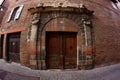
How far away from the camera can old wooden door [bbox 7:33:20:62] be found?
12688 millimetres

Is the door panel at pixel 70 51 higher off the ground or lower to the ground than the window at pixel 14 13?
lower

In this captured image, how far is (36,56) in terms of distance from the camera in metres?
10.7

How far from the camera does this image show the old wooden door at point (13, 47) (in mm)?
12688

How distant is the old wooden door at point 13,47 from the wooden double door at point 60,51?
2.84 m

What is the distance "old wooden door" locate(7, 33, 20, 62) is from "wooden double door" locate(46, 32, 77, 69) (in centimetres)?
284

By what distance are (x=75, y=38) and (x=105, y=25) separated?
2909 millimetres

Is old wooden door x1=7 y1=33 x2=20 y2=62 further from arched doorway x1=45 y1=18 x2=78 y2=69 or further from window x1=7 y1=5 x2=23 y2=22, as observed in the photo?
arched doorway x1=45 y1=18 x2=78 y2=69

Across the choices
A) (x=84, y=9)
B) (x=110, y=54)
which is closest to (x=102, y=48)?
(x=110, y=54)

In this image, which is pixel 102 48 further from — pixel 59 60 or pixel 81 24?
pixel 59 60

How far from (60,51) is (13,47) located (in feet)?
14.2

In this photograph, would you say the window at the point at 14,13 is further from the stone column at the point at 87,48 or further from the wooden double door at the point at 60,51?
the stone column at the point at 87,48

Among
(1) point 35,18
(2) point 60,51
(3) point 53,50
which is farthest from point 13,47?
(2) point 60,51

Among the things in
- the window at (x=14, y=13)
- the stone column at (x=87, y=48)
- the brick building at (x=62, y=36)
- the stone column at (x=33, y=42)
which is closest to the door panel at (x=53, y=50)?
the brick building at (x=62, y=36)

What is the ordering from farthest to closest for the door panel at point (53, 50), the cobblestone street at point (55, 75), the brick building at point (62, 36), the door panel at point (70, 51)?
the door panel at point (70, 51) < the door panel at point (53, 50) < the brick building at point (62, 36) < the cobblestone street at point (55, 75)
